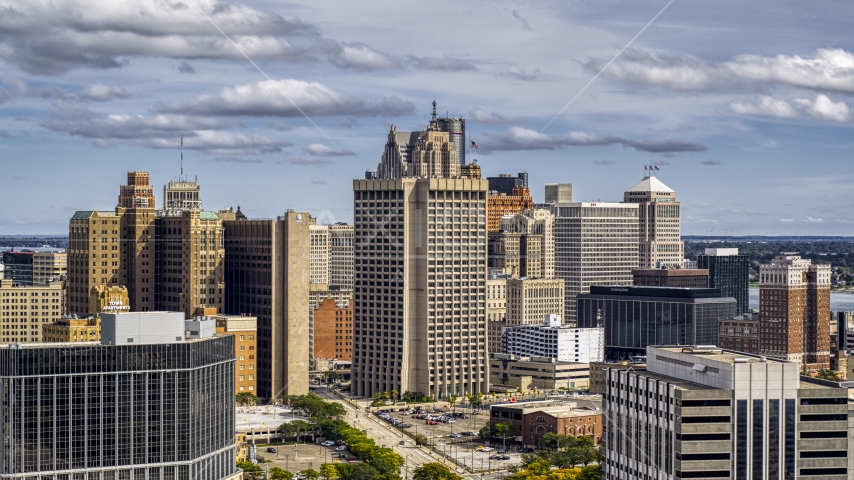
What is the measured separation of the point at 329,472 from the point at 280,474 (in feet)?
14.5

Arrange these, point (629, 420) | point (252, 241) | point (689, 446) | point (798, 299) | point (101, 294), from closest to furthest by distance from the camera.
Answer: point (689, 446) → point (629, 420) → point (101, 294) → point (252, 241) → point (798, 299)

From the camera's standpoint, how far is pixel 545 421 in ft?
484

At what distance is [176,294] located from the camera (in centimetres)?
17988

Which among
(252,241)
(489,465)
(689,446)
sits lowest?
(489,465)

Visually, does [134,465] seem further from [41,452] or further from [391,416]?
[391,416]

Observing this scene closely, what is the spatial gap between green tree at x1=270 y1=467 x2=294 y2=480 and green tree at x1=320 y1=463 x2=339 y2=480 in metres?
2.62

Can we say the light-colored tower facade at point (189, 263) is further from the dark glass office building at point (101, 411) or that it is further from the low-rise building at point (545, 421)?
the dark glass office building at point (101, 411)

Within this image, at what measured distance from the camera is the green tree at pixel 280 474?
121562 mm

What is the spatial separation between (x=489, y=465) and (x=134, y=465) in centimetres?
5230

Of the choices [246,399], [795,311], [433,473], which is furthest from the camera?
[795,311]

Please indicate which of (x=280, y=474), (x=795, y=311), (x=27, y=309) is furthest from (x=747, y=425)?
(x=27, y=309)

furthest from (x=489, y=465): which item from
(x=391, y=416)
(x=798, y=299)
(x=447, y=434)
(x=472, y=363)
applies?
(x=798, y=299)

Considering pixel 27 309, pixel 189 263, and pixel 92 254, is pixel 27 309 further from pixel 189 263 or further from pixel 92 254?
pixel 189 263

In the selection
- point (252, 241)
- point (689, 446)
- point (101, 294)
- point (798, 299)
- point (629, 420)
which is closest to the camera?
point (689, 446)
